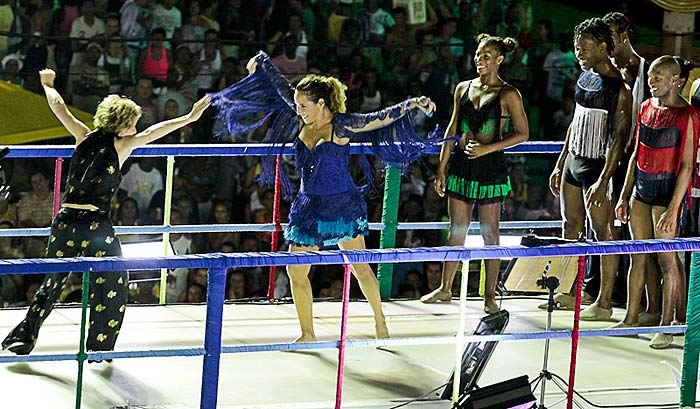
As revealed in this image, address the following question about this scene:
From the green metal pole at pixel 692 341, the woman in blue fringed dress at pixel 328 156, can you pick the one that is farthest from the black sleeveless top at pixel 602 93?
the green metal pole at pixel 692 341

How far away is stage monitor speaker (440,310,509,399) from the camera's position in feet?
17.7

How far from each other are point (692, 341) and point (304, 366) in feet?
5.44

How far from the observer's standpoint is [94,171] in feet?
18.9

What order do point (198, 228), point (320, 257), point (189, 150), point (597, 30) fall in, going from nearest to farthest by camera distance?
point (320, 257)
point (597, 30)
point (198, 228)
point (189, 150)

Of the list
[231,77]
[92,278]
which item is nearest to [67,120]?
[92,278]

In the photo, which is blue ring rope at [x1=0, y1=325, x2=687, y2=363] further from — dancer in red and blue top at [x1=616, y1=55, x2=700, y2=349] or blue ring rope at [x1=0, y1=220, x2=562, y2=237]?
blue ring rope at [x1=0, y1=220, x2=562, y2=237]

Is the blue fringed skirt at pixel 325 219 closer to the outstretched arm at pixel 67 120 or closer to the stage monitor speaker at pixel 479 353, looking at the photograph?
the stage monitor speaker at pixel 479 353

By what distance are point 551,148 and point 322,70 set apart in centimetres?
380

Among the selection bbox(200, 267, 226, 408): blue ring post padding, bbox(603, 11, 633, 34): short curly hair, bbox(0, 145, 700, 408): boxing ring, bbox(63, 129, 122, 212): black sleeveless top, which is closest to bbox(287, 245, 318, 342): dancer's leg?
bbox(63, 129, 122, 212): black sleeveless top

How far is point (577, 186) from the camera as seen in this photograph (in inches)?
274

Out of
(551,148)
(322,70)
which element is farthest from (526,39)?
(551,148)

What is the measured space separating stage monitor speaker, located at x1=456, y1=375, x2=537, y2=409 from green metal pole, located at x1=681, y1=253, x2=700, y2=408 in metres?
0.73

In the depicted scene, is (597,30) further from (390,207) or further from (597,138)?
(390,207)

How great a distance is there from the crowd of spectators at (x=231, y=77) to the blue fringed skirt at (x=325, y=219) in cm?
399
